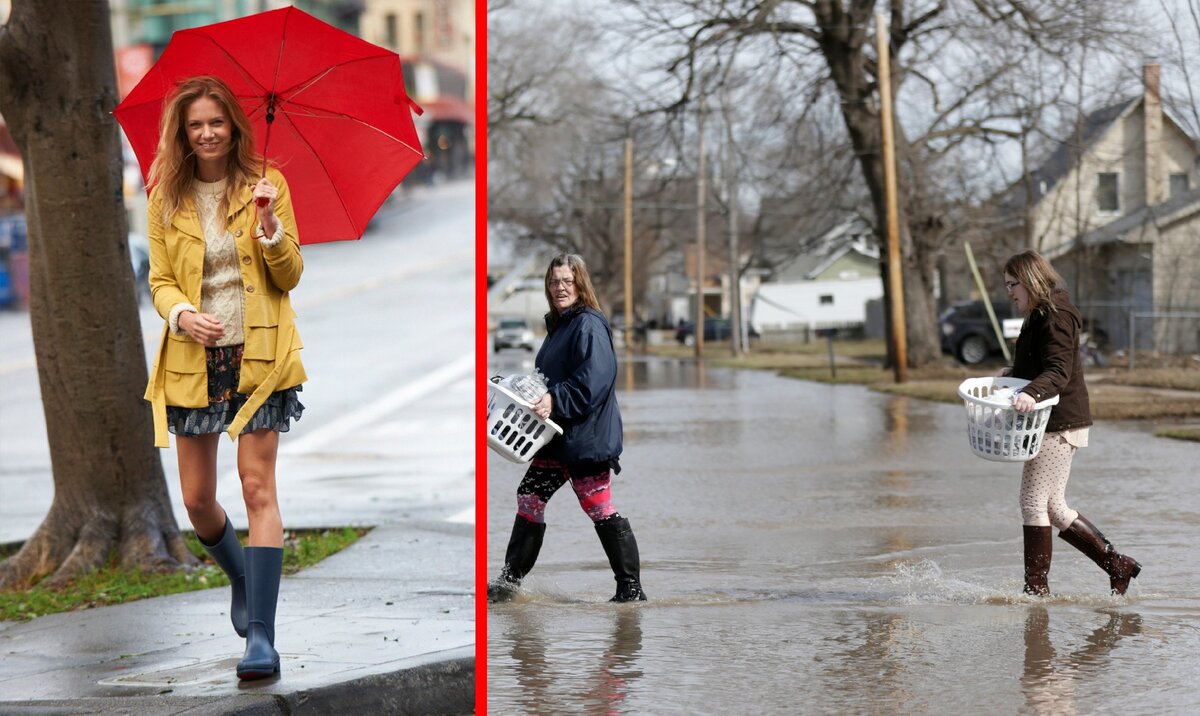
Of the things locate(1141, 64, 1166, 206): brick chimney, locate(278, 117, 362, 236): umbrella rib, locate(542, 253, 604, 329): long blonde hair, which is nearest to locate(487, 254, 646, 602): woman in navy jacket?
locate(542, 253, 604, 329): long blonde hair

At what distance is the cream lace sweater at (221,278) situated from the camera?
4.69 m

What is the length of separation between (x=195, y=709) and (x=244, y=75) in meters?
1.93

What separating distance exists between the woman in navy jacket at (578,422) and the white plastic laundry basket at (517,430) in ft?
0.24

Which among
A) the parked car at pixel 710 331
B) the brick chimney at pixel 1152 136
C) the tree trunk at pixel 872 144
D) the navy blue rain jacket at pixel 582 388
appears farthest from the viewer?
the parked car at pixel 710 331

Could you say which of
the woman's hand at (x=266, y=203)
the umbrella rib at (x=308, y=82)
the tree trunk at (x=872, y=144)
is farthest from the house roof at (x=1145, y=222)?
the woman's hand at (x=266, y=203)

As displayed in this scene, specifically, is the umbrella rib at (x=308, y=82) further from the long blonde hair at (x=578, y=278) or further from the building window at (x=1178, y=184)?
the building window at (x=1178, y=184)

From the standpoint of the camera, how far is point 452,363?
16.1 m

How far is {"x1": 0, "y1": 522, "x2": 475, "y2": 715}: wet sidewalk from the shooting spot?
16.1 ft

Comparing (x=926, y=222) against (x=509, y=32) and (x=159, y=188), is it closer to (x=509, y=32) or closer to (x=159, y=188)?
(x=509, y=32)

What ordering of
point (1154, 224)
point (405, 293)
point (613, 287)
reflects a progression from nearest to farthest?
point (405, 293) < point (1154, 224) < point (613, 287)

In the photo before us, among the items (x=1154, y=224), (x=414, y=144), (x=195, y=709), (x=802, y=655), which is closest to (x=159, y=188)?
(x=414, y=144)

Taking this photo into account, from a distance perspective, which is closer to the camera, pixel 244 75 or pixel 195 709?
pixel 195 709

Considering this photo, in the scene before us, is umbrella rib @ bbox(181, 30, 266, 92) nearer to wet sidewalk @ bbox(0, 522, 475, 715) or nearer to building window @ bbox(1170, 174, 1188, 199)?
wet sidewalk @ bbox(0, 522, 475, 715)

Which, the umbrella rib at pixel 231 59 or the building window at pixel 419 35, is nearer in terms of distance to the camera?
the umbrella rib at pixel 231 59
